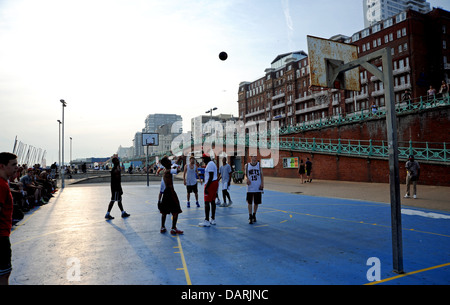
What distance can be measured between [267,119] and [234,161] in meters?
40.1

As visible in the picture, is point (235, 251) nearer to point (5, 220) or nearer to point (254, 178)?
point (254, 178)

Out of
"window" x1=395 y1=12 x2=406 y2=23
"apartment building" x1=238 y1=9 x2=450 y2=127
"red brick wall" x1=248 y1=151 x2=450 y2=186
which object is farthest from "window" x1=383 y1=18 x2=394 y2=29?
"red brick wall" x1=248 y1=151 x2=450 y2=186

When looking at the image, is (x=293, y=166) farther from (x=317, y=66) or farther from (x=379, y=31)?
(x=379, y=31)

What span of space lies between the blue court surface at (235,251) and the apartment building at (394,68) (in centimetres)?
3250

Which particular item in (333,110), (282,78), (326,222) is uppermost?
(282,78)

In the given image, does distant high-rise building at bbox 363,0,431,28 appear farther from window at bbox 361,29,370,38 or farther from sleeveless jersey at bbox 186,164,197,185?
sleeveless jersey at bbox 186,164,197,185

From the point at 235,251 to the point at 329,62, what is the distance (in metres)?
5.82

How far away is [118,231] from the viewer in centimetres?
798

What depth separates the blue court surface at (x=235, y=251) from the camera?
4.50 meters

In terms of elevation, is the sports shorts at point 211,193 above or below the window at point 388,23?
below

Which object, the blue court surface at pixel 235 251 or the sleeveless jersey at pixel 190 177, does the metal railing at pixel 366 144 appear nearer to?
the blue court surface at pixel 235 251

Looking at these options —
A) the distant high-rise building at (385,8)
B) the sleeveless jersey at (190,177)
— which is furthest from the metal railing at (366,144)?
the distant high-rise building at (385,8)
